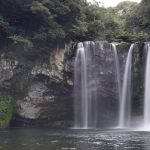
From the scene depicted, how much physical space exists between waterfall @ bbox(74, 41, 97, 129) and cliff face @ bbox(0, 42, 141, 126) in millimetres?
473

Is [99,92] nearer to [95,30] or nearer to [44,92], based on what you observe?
[44,92]

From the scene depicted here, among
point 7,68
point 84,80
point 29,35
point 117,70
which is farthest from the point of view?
point 84,80

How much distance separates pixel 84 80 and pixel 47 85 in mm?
3515

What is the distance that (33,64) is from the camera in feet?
82.8

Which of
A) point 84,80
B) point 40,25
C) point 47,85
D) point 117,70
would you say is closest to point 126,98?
point 117,70

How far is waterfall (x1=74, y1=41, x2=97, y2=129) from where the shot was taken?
25875 millimetres

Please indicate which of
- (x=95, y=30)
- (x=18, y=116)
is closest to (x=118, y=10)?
(x=95, y=30)

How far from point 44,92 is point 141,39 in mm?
11454

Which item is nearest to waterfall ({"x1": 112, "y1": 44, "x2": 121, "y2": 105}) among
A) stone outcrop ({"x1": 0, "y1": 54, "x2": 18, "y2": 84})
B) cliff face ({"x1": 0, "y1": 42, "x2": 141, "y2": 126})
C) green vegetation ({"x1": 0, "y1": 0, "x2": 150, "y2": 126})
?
cliff face ({"x1": 0, "y1": 42, "x2": 141, "y2": 126})

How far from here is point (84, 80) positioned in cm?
2602

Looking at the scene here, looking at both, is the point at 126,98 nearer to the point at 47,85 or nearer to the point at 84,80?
the point at 84,80

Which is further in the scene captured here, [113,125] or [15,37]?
[113,125]

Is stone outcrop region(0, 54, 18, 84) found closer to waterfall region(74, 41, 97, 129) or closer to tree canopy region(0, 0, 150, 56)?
tree canopy region(0, 0, 150, 56)

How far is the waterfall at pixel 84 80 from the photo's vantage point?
2588cm
